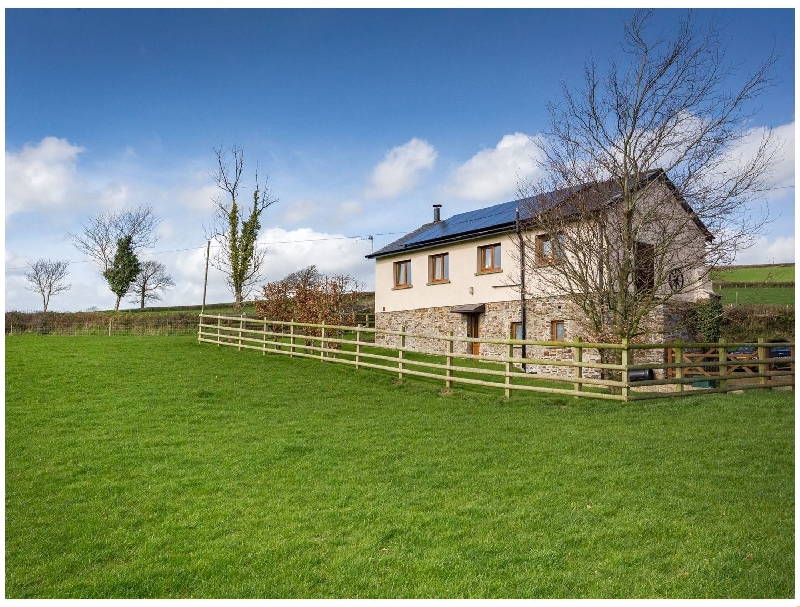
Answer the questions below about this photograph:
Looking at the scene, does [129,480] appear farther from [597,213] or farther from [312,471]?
[597,213]

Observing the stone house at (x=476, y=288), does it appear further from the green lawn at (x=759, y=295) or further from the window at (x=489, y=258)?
the green lawn at (x=759, y=295)

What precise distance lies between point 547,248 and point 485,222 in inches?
155

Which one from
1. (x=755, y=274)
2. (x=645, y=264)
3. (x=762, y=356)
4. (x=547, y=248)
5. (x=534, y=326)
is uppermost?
(x=547, y=248)

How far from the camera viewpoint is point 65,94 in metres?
7.80

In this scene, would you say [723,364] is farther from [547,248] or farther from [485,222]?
[485,222]

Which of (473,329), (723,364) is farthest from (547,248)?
(723,364)

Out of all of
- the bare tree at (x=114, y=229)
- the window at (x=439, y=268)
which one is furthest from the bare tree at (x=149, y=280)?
the window at (x=439, y=268)

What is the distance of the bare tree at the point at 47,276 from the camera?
3950 centimetres

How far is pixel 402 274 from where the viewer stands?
2219 centimetres

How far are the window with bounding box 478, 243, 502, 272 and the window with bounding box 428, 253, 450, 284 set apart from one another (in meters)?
1.47

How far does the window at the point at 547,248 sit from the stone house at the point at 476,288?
75 mm

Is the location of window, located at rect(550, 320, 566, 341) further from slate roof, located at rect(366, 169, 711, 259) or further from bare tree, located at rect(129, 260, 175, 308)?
bare tree, located at rect(129, 260, 175, 308)

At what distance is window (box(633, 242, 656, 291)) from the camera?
12914mm

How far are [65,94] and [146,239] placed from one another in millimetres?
27642
